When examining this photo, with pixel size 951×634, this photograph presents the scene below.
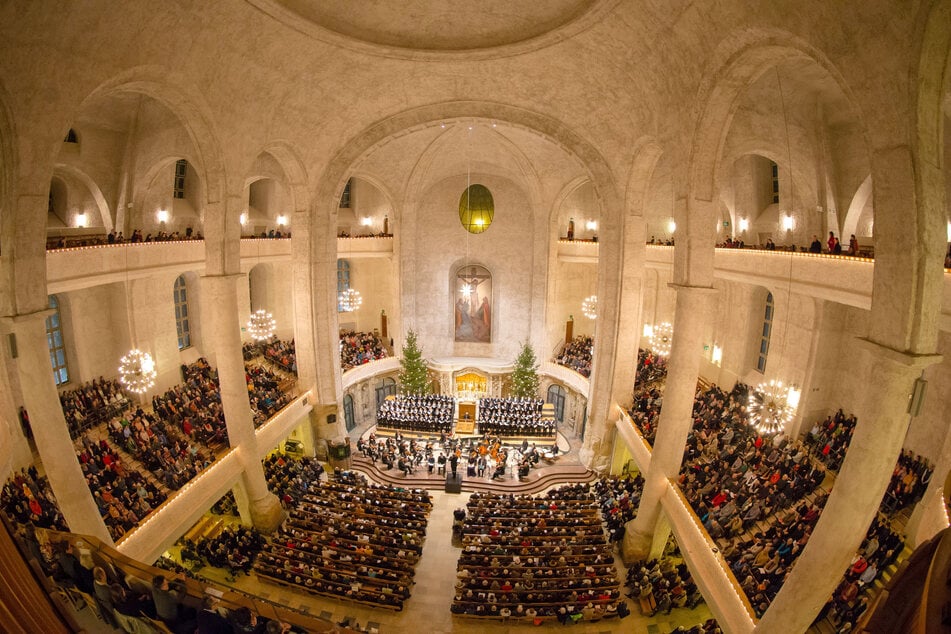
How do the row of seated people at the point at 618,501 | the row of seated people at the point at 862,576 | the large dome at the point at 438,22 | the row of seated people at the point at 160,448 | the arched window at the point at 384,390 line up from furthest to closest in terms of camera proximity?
the arched window at the point at 384,390 → the row of seated people at the point at 618,501 → the row of seated people at the point at 160,448 → the large dome at the point at 438,22 → the row of seated people at the point at 862,576

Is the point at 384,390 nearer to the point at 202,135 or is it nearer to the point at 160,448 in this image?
the point at 160,448

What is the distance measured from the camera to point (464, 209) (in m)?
26.2

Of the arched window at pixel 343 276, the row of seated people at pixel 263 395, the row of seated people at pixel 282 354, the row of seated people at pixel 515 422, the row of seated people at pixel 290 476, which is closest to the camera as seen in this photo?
the row of seated people at pixel 290 476

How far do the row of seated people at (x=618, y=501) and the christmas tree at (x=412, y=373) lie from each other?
9596 millimetres

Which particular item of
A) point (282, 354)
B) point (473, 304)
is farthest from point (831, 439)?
point (282, 354)

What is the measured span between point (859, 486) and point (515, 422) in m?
15.8

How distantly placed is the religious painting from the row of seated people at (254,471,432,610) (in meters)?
11.7

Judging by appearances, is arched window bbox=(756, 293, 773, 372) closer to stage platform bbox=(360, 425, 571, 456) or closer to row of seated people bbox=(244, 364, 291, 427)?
stage platform bbox=(360, 425, 571, 456)

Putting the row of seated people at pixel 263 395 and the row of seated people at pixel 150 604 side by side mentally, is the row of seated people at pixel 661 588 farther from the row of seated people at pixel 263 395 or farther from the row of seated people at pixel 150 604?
the row of seated people at pixel 263 395

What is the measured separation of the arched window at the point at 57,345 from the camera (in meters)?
16.2

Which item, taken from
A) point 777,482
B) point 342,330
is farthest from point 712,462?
point 342,330

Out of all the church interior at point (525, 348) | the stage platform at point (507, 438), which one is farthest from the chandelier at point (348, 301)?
the stage platform at point (507, 438)

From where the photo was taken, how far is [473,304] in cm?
2702

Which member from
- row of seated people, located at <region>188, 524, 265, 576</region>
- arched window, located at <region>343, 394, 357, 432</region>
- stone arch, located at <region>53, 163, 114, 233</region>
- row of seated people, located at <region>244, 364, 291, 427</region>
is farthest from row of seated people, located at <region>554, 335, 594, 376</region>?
stone arch, located at <region>53, 163, 114, 233</region>
